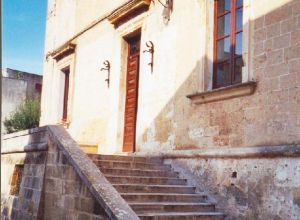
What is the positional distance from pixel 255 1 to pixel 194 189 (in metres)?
3.07

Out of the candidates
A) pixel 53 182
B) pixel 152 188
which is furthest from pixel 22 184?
pixel 152 188

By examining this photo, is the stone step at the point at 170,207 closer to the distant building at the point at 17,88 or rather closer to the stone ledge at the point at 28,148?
the stone ledge at the point at 28,148

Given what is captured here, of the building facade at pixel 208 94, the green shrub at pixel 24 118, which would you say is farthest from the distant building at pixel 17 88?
the building facade at pixel 208 94

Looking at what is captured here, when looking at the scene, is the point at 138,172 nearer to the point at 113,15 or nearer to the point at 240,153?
the point at 240,153

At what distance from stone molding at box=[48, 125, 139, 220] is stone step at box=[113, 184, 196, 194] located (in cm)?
69

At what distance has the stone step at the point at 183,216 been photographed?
5.48 m

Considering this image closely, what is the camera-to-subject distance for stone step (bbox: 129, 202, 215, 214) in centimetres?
577

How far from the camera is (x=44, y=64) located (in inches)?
581

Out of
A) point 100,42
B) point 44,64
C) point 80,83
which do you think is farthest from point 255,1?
point 44,64

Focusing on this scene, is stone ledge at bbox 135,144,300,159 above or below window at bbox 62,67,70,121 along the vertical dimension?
below

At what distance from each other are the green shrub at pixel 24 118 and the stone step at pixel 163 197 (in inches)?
591

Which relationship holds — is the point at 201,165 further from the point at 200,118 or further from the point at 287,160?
the point at 287,160

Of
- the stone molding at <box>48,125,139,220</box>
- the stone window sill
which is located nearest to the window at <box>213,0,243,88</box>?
the stone window sill

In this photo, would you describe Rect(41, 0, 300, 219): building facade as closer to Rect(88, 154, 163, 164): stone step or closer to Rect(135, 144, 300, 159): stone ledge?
A: Rect(135, 144, 300, 159): stone ledge
